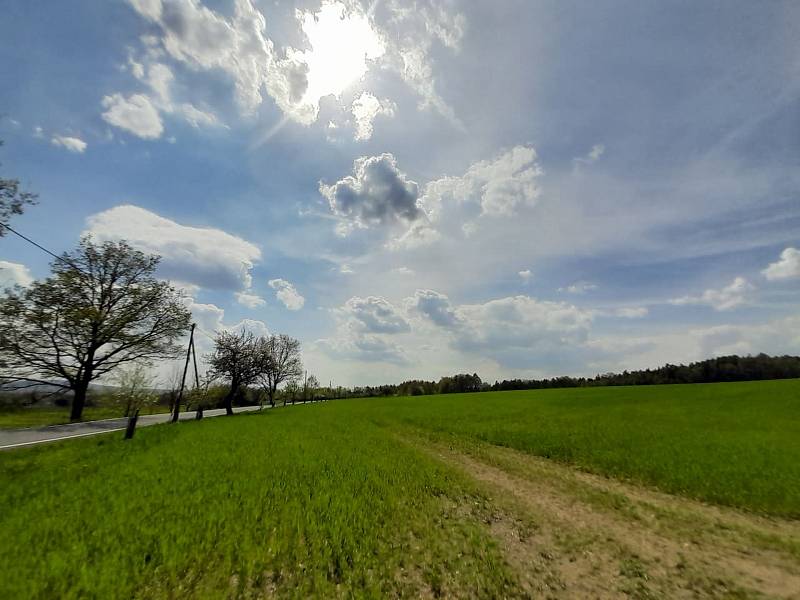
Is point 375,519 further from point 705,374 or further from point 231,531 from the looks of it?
point 705,374

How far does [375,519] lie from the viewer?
9.06m

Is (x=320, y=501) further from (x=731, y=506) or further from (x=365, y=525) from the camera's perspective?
(x=731, y=506)

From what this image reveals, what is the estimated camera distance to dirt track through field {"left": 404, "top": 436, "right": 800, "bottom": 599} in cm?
686

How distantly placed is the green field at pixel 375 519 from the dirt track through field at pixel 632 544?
0.06 m

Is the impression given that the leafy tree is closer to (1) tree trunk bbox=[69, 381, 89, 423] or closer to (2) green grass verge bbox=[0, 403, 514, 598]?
(1) tree trunk bbox=[69, 381, 89, 423]

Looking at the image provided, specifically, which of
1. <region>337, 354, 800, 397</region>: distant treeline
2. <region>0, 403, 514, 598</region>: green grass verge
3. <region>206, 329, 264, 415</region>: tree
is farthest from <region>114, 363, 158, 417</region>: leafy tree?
<region>337, 354, 800, 397</region>: distant treeline

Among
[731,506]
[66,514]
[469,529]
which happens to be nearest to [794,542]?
[731,506]

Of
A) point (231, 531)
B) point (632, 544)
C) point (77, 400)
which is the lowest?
point (632, 544)

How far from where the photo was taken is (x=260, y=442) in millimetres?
19859

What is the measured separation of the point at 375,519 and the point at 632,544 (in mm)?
6930

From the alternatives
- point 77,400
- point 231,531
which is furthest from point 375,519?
point 77,400

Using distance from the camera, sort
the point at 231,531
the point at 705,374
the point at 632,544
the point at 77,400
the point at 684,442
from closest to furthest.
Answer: the point at 231,531 → the point at 632,544 → the point at 684,442 → the point at 77,400 → the point at 705,374

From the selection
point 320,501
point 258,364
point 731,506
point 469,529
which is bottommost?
point 731,506

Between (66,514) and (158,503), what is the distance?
1.85 m
